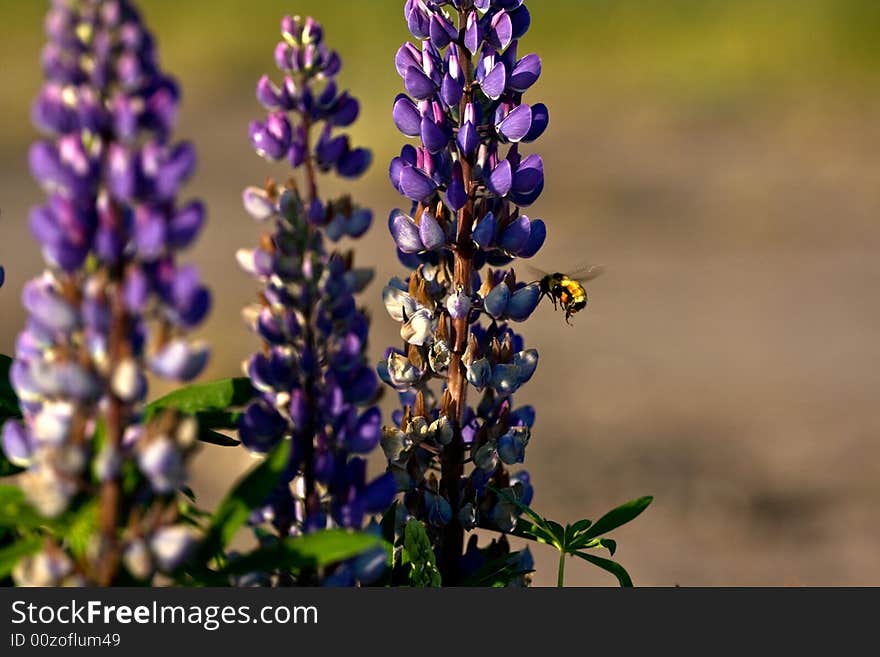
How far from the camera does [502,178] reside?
5.19 ft

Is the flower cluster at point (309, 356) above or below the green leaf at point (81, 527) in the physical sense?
above

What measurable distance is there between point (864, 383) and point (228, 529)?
20.5ft

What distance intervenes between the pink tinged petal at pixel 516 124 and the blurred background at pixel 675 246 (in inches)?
128

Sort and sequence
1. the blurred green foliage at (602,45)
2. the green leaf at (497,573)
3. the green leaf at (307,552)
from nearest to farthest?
the green leaf at (307,552), the green leaf at (497,573), the blurred green foliage at (602,45)

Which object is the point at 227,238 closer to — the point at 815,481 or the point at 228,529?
the point at 815,481

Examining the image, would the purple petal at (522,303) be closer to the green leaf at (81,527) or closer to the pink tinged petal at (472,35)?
the pink tinged petal at (472,35)

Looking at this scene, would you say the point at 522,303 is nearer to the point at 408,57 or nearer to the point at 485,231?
the point at 485,231

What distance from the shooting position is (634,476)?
6.02 meters

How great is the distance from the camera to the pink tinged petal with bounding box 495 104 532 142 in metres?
1.60

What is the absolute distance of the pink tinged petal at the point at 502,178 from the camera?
1.58m

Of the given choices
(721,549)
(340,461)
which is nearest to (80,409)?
(340,461)

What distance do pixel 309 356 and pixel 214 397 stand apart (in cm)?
19

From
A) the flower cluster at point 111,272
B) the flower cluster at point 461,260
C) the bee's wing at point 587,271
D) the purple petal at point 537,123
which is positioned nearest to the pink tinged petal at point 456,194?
the flower cluster at point 461,260

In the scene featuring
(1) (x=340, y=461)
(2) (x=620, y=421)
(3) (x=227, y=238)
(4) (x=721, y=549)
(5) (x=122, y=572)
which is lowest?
(5) (x=122, y=572)
